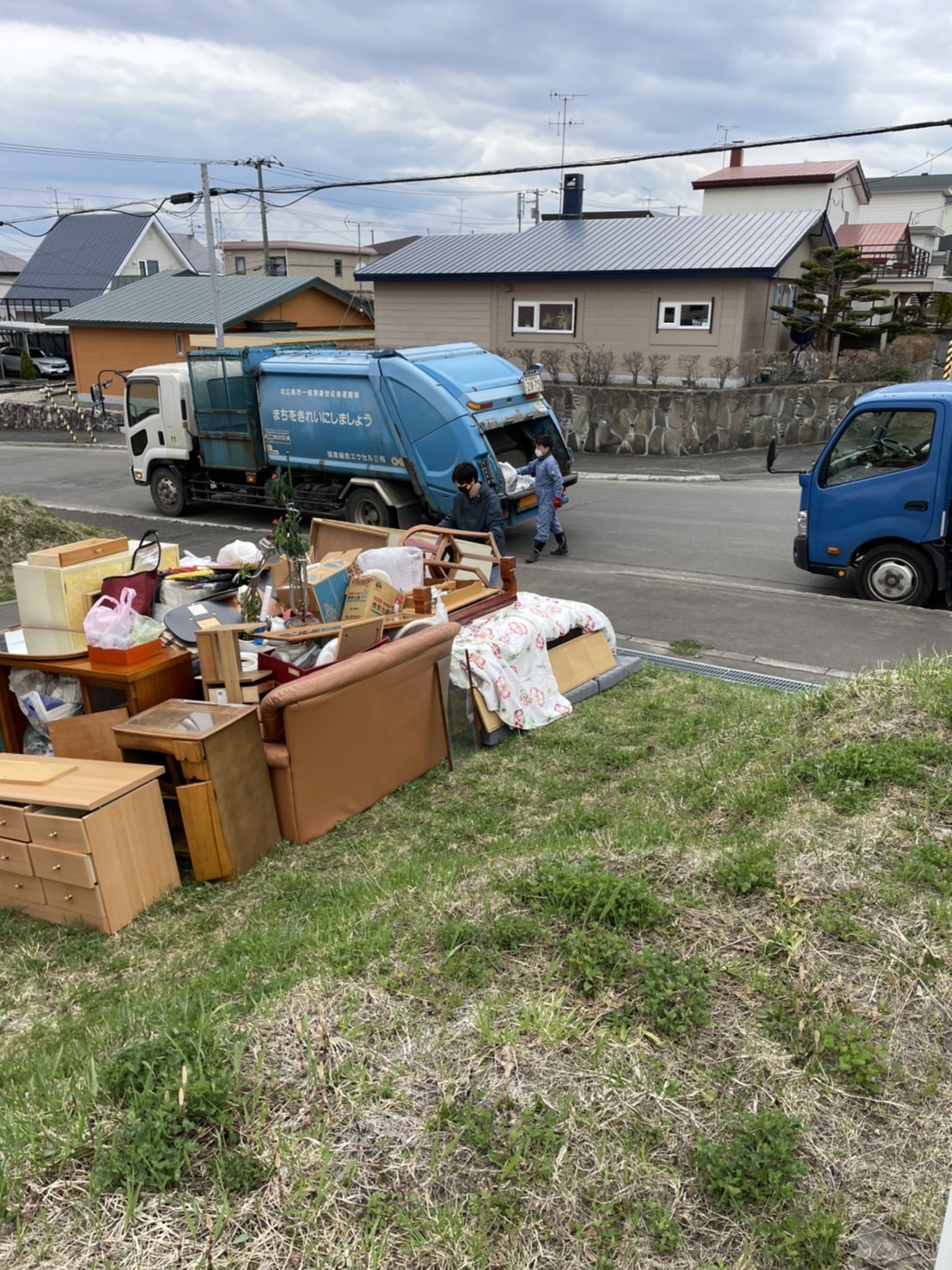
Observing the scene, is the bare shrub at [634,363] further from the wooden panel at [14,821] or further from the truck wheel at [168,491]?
the wooden panel at [14,821]

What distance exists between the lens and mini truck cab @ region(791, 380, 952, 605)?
9.69m

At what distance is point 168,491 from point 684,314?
15487 mm

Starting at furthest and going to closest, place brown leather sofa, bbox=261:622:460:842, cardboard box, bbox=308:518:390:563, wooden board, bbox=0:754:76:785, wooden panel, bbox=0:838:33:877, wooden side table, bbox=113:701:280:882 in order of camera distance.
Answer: cardboard box, bbox=308:518:390:563
brown leather sofa, bbox=261:622:460:842
wooden side table, bbox=113:701:280:882
wooden board, bbox=0:754:76:785
wooden panel, bbox=0:838:33:877

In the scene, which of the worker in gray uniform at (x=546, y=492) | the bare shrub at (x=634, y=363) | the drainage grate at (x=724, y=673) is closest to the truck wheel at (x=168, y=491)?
the worker in gray uniform at (x=546, y=492)

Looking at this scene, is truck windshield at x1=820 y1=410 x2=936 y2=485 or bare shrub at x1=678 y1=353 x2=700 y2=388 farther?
bare shrub at x1=678 y1=353 x2=700 y2=388

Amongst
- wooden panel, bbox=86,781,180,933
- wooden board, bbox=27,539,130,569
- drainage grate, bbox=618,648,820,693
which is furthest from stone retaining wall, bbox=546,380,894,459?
wooden panel, bbox=86,781,180,933

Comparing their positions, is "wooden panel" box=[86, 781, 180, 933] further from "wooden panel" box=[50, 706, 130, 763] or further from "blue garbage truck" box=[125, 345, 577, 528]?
"blue garbage truck" box=[125, 345, 577, 528]

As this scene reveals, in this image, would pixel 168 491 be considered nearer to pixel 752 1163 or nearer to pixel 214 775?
pixel 214 775

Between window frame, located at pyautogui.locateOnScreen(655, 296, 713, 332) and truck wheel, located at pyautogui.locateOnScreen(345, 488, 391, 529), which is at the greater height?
window frame, located at pyautogui.locateOnScreen(655, 296, 713, 332)

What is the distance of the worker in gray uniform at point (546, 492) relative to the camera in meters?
12.5

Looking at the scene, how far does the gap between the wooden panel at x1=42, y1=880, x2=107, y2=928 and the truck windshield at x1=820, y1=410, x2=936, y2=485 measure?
8.61m

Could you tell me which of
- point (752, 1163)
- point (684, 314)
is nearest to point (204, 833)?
point (752, 1163)

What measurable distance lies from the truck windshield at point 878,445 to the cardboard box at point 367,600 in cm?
581

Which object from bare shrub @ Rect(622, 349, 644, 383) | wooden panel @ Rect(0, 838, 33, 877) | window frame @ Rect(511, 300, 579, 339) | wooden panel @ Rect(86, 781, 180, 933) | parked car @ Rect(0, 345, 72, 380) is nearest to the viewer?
wooden panel @ Rect(86, 781, 180, 933)
